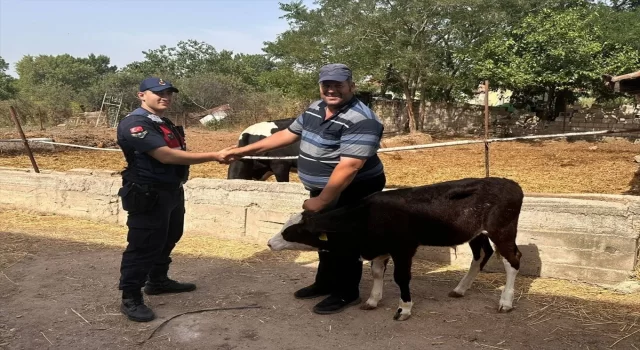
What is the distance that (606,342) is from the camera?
331cm

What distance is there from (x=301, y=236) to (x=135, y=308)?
1330 mm

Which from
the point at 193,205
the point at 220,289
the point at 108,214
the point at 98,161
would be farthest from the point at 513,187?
the point at 98,161

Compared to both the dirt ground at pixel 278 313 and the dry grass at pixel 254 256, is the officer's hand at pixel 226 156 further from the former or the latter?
the dry grass at pixel 254 256

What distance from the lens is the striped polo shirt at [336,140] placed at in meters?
3.33

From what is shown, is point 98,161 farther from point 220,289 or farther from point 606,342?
point 606,342

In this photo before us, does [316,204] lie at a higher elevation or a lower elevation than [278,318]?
higher

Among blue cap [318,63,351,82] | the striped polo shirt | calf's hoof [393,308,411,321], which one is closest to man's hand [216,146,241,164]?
the striped polo shirt

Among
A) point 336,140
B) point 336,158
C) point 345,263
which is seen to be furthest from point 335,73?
point 345,263

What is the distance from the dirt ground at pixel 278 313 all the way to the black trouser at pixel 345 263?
17cm

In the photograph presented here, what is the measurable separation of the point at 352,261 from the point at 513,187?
1359mm

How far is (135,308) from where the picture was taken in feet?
12.0

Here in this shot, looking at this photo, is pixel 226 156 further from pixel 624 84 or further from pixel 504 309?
pixel 624 84

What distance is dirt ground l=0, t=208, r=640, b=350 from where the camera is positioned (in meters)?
3.34

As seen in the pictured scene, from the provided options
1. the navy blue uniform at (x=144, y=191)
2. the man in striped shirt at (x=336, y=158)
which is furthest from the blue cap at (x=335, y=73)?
the navy blue uniform at (x=144, y=191)
